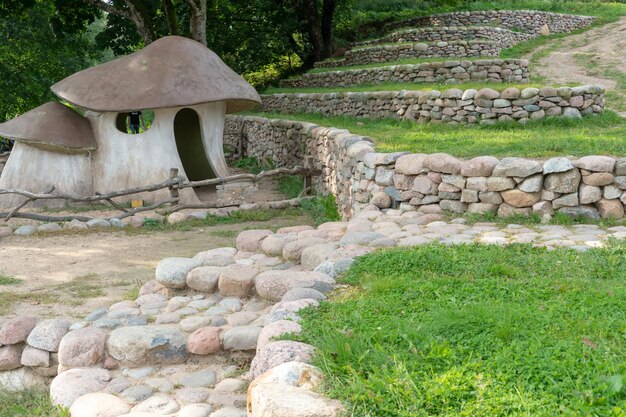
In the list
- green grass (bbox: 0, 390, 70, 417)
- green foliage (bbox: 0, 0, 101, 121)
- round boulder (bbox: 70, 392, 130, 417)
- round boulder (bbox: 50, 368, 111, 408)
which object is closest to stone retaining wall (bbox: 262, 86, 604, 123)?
round boulder (bbox: 50, 368, 111, 408)

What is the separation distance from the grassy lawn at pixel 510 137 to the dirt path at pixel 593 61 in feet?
6.20

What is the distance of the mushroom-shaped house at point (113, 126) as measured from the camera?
11.7m

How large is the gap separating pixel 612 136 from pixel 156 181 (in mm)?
7364

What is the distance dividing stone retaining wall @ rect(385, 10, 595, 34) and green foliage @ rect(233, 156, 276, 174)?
8.75 metres

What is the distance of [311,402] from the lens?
2994 mm

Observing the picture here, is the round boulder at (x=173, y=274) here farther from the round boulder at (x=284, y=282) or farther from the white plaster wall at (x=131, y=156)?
the white plaster wall at (x=131, y=156)

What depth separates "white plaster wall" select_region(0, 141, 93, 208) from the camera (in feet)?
39.5

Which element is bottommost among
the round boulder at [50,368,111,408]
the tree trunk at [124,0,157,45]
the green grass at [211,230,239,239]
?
the green grass at [211,230,239,239]

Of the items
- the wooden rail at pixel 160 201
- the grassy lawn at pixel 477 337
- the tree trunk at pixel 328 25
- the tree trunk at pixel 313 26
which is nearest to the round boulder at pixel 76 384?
the grassy lawn at pixel 477 337

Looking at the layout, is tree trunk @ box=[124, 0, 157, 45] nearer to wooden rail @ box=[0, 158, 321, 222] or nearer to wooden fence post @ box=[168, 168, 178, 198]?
wooden rail @ box=[0, 158, 321, 222]

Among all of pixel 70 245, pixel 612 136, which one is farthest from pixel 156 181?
pixel 612 136

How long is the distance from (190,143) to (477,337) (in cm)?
1207

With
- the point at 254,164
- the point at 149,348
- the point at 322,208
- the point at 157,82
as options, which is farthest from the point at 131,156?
the point at 149,348

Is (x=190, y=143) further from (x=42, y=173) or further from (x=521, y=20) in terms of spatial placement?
(x=521, y=20)
